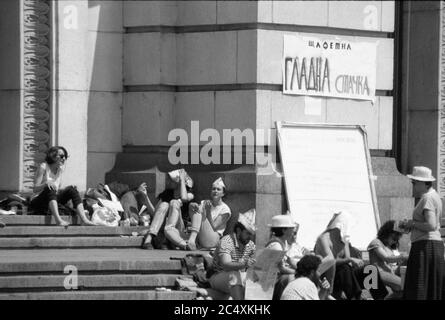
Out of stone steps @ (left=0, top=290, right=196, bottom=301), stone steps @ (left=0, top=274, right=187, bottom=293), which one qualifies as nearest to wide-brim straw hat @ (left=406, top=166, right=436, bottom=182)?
stone steps @ (left=0, top=290, right=196, bottom=301)

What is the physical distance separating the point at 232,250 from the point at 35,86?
16.5 feet

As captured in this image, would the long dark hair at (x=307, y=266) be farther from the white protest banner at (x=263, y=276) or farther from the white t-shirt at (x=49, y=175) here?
the white t-shirt at (x=49, y=175)

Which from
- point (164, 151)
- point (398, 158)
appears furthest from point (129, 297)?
point (398, 158)

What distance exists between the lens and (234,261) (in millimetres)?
19016

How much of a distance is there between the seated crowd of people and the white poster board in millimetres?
463

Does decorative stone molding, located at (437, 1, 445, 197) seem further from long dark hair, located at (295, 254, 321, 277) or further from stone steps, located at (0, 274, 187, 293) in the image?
long dark hair, located at (295, 254, 321, 277)

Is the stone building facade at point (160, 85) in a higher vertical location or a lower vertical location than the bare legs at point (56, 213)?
higher

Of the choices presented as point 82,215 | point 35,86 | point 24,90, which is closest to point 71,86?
point 35,86

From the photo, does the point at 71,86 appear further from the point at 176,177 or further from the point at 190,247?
the point at 190,247

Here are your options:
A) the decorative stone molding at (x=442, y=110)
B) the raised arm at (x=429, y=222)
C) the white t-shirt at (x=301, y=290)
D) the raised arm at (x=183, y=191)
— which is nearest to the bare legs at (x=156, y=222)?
the raised arm at (x=183, y=191)

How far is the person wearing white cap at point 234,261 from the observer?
18.8 meters

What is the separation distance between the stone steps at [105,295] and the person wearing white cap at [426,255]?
8.93ft

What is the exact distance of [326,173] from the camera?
2216 cm

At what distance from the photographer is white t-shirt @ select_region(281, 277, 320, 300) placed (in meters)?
17.1
